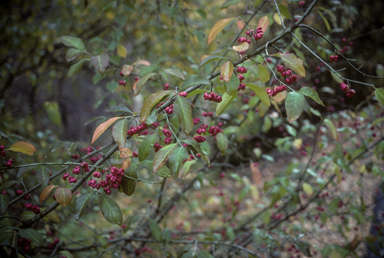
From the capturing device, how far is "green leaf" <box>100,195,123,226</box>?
34.5 inches

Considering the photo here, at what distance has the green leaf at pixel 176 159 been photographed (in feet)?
2.36

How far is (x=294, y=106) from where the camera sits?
772mm

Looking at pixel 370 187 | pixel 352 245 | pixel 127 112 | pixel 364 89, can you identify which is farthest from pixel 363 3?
pixel 127 112

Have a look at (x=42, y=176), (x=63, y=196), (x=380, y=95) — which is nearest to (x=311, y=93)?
(x=380, y=95)

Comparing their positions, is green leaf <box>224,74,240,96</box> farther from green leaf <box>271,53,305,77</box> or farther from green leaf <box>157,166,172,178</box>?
green leaf <box>157,166,172,178</box>

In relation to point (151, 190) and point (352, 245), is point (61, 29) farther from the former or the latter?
point (352, 245)

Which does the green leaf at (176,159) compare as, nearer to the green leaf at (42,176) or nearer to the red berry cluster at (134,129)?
the red berry cluster at (134,129)

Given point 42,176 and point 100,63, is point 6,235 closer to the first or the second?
point 42,176

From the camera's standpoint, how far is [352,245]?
58.1 inches

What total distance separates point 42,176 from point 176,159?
66 cm

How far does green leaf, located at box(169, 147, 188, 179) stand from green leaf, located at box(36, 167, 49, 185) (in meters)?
0.62

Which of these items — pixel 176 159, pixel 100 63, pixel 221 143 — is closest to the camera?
pixel 176 159

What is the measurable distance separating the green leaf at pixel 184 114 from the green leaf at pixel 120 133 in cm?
21

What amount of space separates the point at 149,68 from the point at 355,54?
14.6 feet
